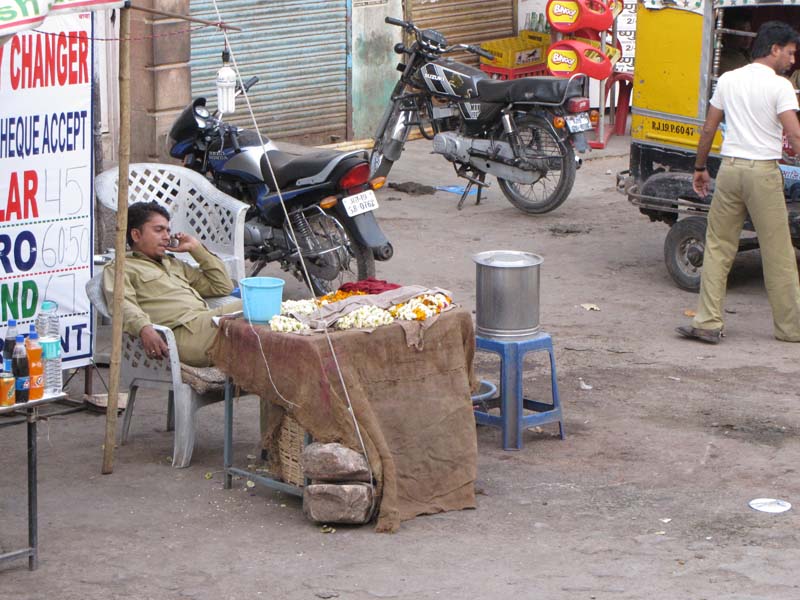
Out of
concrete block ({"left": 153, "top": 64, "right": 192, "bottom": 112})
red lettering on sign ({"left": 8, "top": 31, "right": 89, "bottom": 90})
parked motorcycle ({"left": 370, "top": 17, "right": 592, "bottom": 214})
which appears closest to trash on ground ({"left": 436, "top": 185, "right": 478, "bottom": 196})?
parked motorcycle ({"left": 370, "top": 17, "right": 592, "bottom": 214})

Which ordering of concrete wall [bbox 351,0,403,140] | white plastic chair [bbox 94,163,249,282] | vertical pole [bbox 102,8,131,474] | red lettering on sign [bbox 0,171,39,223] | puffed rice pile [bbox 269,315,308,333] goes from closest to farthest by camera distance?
1. puffed rice pile [bbox 269,315,308,333]
2. vertical pole [bbox 102,8,131,474]
3. red lettering on sign [bbox 0,171,39,223]
4. white plastic chair [bbox 94,163,249,282]
5. concrete wall [bbox 351,0,403,140]

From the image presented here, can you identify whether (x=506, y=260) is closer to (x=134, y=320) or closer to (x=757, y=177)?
(x=134, y=320)

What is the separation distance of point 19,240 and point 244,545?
2.03 m

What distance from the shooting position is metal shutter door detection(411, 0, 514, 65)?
14.8 metres

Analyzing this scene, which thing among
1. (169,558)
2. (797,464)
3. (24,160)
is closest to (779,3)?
(797,464)

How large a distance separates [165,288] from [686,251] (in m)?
4.13

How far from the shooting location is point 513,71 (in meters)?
15.1

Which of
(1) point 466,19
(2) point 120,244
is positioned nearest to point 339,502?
(2) point 120,244

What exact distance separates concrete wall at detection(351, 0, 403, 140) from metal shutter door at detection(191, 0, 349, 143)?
0.23 m

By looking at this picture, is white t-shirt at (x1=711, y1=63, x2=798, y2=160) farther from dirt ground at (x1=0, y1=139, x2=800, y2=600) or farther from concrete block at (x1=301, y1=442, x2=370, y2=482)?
concrete block at (x1=301, y1=442, x2=370, y2=482)

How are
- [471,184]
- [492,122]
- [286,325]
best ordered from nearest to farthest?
[286,325] < [492,122] < [471,184]

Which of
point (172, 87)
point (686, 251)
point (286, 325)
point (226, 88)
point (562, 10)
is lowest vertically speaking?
point (686, 251)

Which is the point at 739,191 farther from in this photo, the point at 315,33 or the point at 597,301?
the point at 315,33

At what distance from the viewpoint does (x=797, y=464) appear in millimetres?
6055
